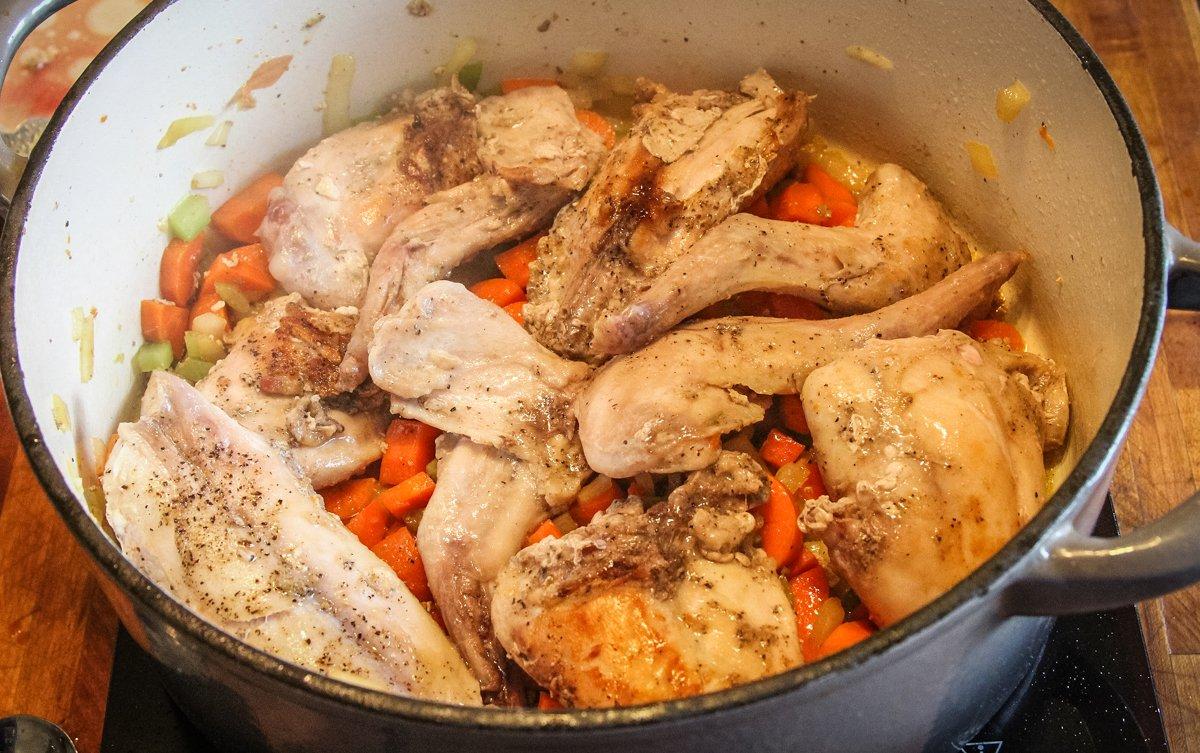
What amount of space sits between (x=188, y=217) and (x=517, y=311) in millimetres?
730

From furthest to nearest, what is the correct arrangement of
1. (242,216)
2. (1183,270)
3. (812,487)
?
(242,216), (812,487), (1183,270)

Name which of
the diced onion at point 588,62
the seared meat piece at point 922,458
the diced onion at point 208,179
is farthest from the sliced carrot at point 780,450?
the diced onion at point 208,179

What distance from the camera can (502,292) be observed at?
6.95ft

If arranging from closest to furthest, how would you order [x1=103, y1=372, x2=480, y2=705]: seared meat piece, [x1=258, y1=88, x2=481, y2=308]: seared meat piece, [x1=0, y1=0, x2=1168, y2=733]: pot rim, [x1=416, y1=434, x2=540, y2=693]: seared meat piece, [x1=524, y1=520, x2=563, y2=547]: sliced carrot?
[x1=0, y1=0, x2=1168, y2=733]: pot rim
[x1=103, y1=372, x2=480, y2=705]: seared meat piece
[x1=416, y1=434, x2=540, y2=693]: seared meat piece
[x1=524, y1=520, x2=563, y2=547]: sliced carrot
[x1=258, y1=88, x2=481, y2=308]: seared meat piece

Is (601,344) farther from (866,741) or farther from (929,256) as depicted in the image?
(866,741)

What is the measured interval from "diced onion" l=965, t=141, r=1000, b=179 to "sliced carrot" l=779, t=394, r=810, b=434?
66 centimetres

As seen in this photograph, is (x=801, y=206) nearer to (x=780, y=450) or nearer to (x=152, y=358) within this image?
(x=780, y=450)

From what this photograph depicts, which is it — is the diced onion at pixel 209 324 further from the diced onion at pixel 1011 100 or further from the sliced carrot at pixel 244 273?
the diced onion at pixel 1011 100

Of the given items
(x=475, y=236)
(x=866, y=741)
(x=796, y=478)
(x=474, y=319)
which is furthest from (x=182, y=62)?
(x=866, y=741)

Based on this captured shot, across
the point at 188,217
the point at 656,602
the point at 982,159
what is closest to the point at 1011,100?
the point at 982,159

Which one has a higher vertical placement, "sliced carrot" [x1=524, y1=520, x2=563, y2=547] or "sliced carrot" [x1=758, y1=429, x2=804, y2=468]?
"sliced carrot" [x1=758, y1=429, x2=804, y2=468]

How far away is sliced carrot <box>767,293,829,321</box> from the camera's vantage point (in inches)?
77.7

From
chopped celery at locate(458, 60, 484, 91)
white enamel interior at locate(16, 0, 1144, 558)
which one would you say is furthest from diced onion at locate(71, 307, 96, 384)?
chopped celery at locate(458, 60, 484, 91)

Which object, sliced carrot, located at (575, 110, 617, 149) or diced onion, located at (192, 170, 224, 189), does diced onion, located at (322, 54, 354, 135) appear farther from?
sliced carrot, located at (575, 110, 617, 149)
